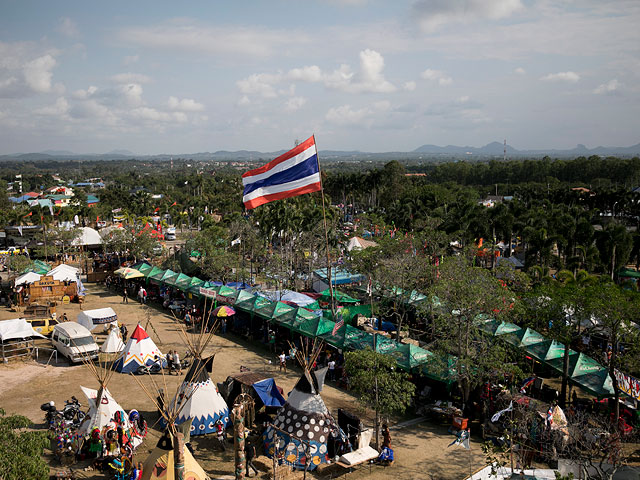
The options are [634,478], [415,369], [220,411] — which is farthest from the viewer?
[415,369]

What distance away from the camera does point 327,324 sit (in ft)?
74.5

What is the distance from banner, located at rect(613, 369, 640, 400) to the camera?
16.7 meters

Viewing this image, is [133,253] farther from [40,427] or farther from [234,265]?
[40,427]

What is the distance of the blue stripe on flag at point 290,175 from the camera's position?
19.6 m

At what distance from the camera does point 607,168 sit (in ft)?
400

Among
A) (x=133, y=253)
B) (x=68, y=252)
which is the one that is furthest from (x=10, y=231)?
(x=133, y=253)

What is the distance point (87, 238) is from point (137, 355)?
31.4 meters

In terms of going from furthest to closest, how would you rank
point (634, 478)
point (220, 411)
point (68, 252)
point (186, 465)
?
point (68, 252), point (220, 411), point (186, 465), point (634, 478)

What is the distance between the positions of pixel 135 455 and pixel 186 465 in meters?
3.74

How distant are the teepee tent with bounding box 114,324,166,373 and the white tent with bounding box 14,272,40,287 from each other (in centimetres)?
1449

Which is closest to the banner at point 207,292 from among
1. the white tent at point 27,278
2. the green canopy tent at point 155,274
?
the green canopy tent at point 155,274

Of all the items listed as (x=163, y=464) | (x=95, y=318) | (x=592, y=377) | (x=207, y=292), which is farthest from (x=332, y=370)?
(x=95, y=318)

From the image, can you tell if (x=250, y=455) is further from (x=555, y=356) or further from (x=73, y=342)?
(x=555, y=356)

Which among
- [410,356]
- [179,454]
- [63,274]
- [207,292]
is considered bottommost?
[410,356]
